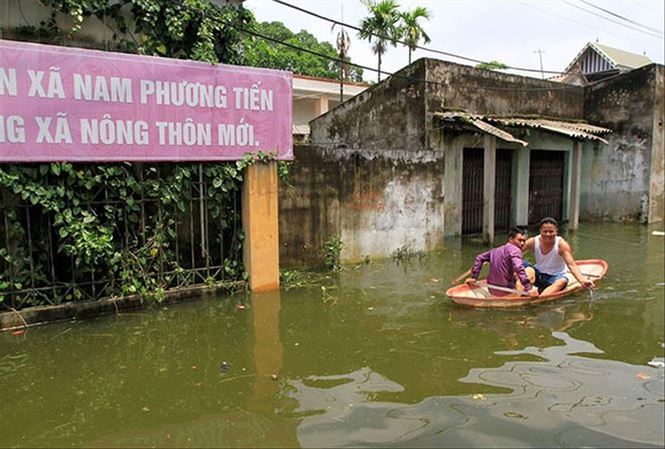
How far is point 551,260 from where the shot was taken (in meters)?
7.75

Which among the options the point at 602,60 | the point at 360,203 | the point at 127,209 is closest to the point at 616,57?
the point at 602,60

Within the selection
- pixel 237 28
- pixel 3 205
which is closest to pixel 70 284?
pixel 3 205

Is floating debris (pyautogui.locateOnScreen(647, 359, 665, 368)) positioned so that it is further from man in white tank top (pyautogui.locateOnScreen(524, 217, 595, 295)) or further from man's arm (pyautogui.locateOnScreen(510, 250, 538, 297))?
man in white tank top (pyautogui.locateOnScreen(524, 217, 595, 295))

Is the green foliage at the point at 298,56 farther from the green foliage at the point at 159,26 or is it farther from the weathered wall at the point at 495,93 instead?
the green foliage at the point at 159,26

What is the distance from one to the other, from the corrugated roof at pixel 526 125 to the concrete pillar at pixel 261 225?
5.51m

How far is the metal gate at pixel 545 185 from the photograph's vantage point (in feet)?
51.0

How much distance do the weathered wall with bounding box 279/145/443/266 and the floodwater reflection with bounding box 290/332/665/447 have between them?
4.40 m

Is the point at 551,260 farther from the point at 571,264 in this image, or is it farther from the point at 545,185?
the point at 545,185

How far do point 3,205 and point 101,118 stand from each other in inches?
59.9

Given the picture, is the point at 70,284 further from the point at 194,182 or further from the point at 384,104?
the point at 384,104

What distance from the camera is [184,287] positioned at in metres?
7.63

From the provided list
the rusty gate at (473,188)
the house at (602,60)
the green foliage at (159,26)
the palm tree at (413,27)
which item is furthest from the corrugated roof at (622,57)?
the green foliage at (159,26)

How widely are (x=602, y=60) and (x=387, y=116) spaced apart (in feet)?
71.7

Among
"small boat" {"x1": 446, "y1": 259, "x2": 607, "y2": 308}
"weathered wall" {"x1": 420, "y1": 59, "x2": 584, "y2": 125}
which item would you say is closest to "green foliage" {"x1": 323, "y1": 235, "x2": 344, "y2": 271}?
"small boat" {"x1": 446, "y1": 259, "x2": 607, "y2": 308}
